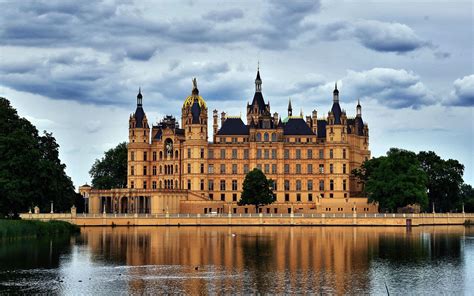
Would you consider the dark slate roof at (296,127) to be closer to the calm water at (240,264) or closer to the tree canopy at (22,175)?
the calm water at (240,264)

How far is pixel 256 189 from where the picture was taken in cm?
11781

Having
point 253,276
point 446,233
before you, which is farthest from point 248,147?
point 253,276

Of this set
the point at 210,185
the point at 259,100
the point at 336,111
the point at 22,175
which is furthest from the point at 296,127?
the point at 22,175

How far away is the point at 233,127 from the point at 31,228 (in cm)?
5874

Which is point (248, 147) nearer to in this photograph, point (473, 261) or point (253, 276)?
point (473, 261)

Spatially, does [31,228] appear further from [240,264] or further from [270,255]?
[240,264]

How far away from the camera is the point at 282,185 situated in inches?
5074

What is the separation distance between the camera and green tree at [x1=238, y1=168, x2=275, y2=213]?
385ft

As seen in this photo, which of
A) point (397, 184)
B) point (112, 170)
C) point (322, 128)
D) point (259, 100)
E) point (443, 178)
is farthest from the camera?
point (112, 170)

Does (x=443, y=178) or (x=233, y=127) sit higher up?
(x=233, y=127)

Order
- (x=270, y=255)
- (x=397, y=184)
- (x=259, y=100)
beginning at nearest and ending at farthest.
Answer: (x=270, y=255), (x=397, y=184), (x=259, y=100)

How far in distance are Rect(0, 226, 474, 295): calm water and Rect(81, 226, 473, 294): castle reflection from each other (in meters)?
0.06

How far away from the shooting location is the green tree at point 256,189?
385ft

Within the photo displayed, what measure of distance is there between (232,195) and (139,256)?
228ft
